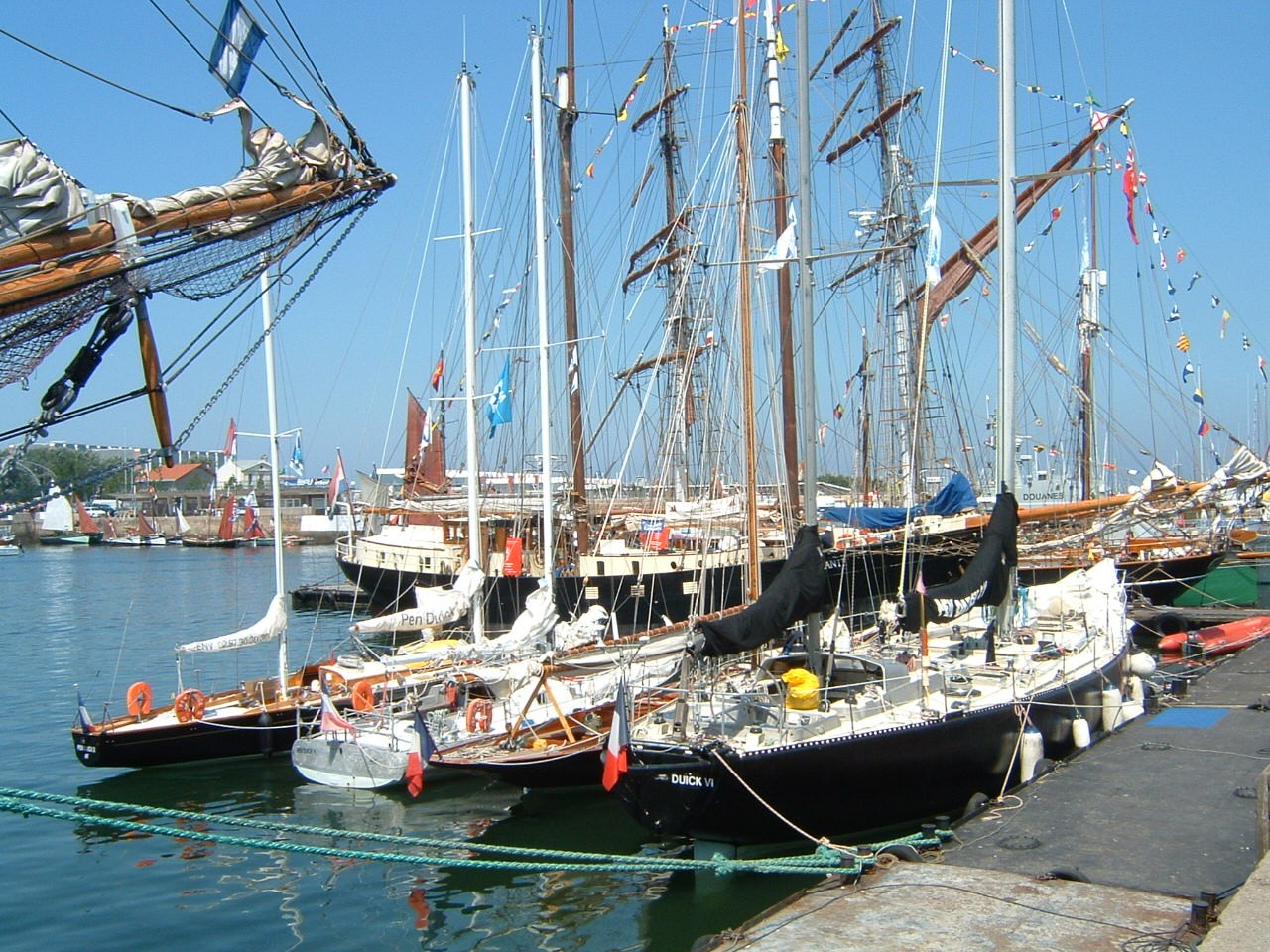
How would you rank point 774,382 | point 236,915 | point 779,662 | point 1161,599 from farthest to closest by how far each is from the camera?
point 1161,599, point 774,382, point 779,662, point 236,915

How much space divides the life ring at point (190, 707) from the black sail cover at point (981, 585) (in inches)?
508

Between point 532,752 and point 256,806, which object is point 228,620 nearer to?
point 256,806

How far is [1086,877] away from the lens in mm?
9656

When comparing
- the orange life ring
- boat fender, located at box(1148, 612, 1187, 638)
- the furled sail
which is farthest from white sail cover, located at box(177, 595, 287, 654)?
boat fender, located at box(1148, 612, 1187, 638)

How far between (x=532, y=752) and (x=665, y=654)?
734 cm

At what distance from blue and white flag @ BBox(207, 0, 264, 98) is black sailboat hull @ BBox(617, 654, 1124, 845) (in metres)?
8.27

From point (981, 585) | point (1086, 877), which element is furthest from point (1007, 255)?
point (1086, 877)

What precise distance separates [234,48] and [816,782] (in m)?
9.57

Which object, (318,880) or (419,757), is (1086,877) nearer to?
(419,757)

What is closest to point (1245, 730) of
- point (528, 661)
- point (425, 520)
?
point (528, 661)

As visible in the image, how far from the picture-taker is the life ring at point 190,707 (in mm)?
20328

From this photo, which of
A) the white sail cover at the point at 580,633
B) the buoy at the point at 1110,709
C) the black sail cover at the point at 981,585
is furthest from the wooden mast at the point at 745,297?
the white sail cover at the point at 580,633

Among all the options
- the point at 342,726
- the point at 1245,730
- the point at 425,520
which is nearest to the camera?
the point at 1245,730

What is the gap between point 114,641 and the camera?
136 ft
